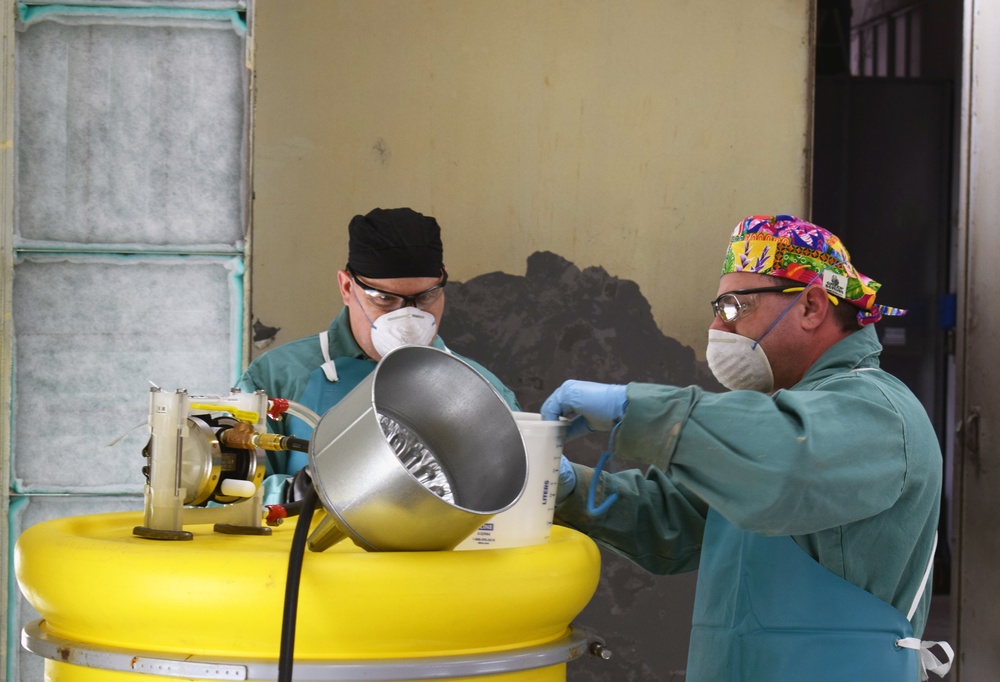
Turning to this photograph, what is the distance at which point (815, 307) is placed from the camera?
167 cm

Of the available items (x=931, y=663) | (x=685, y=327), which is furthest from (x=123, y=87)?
(x=931, y=663)

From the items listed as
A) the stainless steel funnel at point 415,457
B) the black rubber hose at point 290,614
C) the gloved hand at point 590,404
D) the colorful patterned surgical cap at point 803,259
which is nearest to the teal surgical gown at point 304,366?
the colorful patterned surgical cap at point 803,259

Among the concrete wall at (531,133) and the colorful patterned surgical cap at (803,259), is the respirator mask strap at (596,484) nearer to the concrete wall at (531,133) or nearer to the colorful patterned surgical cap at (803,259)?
the colorful patterned surgical cap at (803,259)

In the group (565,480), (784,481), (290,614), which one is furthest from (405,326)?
(290,614)

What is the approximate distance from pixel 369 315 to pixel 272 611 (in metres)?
1.10

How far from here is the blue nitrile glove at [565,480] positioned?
1.58 m

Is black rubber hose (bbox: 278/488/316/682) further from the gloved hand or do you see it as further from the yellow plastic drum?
the gloved hand

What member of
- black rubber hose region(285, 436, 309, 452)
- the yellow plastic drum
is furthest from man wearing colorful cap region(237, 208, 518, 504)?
the yellow plastic drum

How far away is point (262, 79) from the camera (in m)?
2.52

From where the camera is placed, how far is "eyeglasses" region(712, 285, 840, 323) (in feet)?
5.47

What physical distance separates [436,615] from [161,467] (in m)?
0.39

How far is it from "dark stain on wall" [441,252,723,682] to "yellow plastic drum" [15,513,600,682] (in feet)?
4.84

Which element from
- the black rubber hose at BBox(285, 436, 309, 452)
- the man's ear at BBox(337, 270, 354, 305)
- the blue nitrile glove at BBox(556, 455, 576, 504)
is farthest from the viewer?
the man's ear at BBox(337, 270, 354, 305)

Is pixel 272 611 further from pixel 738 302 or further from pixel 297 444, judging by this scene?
pixel 738 302
